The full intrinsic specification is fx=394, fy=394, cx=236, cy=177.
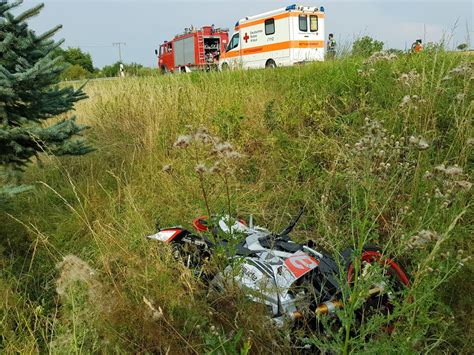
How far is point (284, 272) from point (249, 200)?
5.47 feet

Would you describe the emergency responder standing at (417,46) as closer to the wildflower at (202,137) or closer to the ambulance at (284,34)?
the wildflower at (202,137)

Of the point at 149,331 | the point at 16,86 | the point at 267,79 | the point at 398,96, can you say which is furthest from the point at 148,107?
the point at 149,331

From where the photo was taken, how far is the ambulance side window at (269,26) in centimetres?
1741

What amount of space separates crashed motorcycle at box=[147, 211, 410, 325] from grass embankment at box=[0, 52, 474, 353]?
11 cm

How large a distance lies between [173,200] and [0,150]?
1521mm

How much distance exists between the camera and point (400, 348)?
156 cm

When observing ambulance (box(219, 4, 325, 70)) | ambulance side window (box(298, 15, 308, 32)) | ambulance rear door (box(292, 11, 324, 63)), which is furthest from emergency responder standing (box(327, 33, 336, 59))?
ambulance side window (box(298, 15, 308, 32))

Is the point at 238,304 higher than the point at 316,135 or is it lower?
lower

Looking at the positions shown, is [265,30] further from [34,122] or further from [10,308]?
[10,308]

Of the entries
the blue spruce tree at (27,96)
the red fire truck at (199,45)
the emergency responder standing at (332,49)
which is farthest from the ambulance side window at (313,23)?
the blue spruce tree at (27,96)

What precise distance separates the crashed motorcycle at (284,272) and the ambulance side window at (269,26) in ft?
54.3

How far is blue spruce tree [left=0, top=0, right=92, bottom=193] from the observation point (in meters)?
3.06

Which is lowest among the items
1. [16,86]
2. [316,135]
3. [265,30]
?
[316,135]

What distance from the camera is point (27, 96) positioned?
3271 mm
